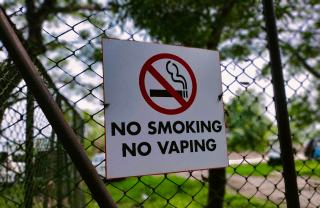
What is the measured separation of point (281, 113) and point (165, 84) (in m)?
0.65

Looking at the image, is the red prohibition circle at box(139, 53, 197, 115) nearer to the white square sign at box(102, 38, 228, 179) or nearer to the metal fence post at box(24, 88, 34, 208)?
the white square sign at box(102, 38, 228, 179)

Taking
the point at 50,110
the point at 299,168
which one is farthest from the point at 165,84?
the point at 299,168

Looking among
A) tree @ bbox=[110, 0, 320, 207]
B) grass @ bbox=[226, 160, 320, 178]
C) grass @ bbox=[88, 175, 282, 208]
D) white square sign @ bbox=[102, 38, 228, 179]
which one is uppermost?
tree @ bbox=[110, 0, 320, 207]

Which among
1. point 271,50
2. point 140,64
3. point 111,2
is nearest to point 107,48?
point 140,64

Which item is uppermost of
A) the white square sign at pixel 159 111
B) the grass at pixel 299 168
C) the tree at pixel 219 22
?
the tree at pixel 219 22

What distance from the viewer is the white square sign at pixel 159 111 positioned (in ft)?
3.36

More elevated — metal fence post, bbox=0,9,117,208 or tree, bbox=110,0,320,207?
tree, bbox=110,0,320,207

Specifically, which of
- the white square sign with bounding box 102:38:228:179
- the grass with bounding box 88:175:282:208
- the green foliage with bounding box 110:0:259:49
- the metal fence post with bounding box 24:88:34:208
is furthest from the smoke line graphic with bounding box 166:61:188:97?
the green foliage with bounding box 110:0:259:49

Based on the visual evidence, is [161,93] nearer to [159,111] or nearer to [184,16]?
[159,111]

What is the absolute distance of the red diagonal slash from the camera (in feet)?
3.67

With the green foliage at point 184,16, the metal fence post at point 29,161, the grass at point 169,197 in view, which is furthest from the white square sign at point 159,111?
the green foliage at point 184,16

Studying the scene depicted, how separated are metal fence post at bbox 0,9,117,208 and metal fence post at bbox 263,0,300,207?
0.94 meters

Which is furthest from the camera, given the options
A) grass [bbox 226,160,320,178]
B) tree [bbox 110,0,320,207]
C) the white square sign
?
tree [bbox 110,0,320,207]

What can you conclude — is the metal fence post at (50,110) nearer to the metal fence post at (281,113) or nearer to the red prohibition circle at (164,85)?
the red prohibition circle at (164,85)
